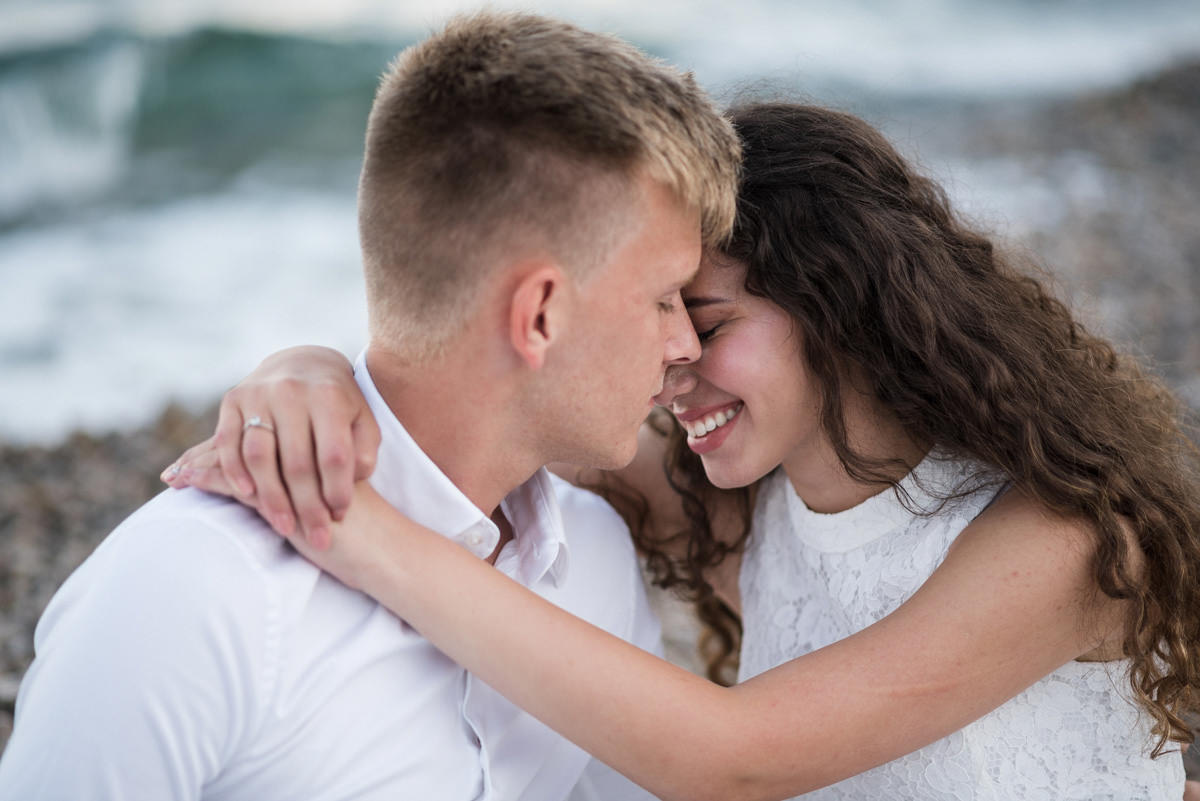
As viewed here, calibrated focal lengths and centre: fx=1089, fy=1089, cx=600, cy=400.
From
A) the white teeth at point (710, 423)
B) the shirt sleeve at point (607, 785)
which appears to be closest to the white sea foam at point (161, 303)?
the shirt sleeve at point (607, 785)

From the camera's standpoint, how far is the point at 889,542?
8.66ft

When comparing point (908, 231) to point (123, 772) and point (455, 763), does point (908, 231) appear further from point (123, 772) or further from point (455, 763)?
point (123, 772)

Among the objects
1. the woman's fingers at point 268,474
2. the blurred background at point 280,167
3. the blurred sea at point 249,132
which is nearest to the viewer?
the woman's fingers at point 268,474

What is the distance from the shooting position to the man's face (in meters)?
2.14

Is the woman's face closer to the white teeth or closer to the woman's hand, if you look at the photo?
the white teeth

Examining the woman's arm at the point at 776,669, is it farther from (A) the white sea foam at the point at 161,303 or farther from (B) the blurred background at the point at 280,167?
(A) the white sea foam at the point at 161,303

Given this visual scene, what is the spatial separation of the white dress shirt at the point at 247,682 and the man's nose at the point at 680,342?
552 millimetres

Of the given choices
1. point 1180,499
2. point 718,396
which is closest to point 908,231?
point 718,396

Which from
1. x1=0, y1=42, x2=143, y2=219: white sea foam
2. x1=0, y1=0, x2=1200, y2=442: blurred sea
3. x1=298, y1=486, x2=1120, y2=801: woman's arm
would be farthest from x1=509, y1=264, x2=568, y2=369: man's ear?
x1=0, y1=42, x2=143, y2=219: white sea foam

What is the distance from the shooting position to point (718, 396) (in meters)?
2.62

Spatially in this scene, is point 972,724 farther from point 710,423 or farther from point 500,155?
point 500,155

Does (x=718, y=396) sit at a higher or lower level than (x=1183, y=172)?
higher

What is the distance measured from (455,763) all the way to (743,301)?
3.93ft

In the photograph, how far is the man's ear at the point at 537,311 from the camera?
204cm
